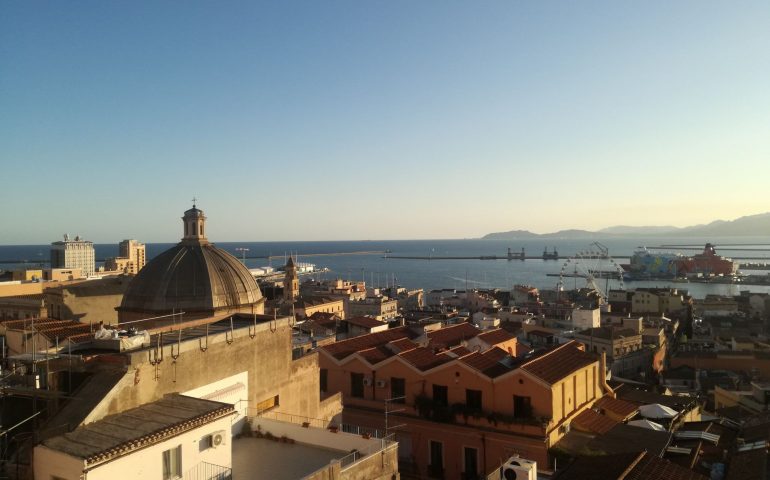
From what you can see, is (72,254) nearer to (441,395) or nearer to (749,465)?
(441,395)

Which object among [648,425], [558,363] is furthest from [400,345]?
[648,425]

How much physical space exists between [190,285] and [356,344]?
662cm

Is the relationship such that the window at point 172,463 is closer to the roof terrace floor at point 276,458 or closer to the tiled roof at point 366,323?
the roof terrace floor at point 276,458

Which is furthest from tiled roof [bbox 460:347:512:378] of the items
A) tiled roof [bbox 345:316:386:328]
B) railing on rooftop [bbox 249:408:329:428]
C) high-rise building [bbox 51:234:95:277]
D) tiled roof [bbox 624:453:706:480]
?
high-rise building [bbox 51:234:95:277]

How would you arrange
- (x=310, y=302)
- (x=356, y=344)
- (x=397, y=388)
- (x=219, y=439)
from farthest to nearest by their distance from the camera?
(x=310, y=302) → (x=356, y=344) → (x=397, y=388) → (x=219, y=439)

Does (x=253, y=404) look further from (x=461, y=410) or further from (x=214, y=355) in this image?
(x=461, y=410)

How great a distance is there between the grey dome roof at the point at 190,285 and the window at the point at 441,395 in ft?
22.9

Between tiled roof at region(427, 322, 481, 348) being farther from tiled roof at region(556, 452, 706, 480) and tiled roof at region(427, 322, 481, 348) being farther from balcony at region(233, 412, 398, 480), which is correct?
balcony at region(233, 412, 398, 480)

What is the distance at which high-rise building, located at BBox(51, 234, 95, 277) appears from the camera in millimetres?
118450

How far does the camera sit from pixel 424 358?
19.0m

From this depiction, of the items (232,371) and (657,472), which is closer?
(232,371)

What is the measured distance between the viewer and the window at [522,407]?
53.1 feet

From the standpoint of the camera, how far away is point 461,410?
672 inches

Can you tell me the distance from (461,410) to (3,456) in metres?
12.6
